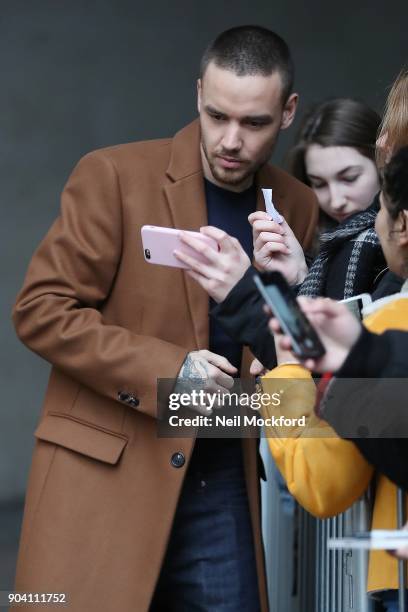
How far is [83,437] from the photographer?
278cm

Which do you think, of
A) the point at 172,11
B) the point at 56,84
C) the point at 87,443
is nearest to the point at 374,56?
the point at 172,11

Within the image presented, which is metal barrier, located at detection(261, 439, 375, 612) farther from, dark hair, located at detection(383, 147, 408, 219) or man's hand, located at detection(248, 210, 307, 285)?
dark hair, located at detection(383, 147, 408, 219)

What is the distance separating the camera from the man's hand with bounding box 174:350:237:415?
8.52 feet

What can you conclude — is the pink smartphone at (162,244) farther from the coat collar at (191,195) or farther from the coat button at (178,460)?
the coat button at (178,460)

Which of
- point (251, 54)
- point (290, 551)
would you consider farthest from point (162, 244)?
point (290, 551)

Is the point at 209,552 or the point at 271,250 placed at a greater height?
the point at 271,250

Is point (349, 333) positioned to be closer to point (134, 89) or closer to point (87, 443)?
point (87, 443)

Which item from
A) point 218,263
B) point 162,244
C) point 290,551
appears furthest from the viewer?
point 290,551

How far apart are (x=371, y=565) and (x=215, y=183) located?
119 cm

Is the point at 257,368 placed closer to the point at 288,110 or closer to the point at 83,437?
the point at 83,437

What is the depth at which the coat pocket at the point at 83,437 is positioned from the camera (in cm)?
275

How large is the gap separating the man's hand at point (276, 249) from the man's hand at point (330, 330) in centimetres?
87

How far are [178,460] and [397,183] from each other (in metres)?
1.01

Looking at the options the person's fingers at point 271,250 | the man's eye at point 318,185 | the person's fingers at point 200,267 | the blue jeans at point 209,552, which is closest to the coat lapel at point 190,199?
the person's fingers at point 271,250
